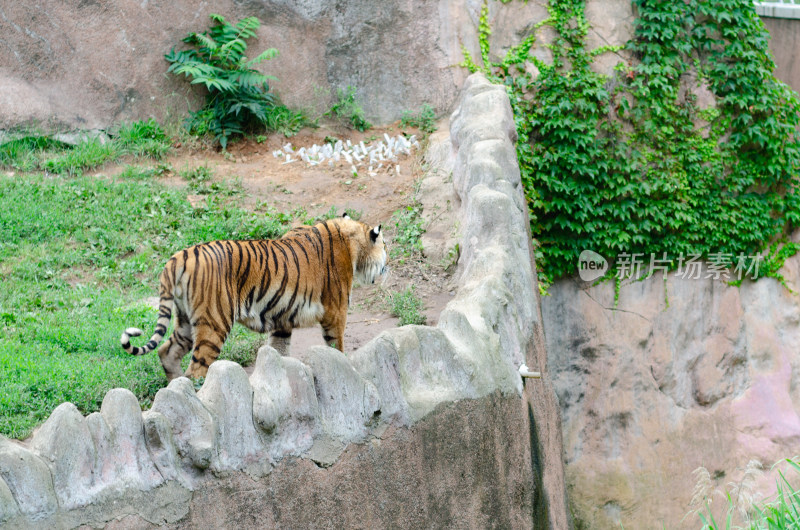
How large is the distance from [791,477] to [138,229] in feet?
26.3

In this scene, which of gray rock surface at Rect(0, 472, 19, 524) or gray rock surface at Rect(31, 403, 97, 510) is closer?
gray rock surface at Rect(0, 472, 19, 524)

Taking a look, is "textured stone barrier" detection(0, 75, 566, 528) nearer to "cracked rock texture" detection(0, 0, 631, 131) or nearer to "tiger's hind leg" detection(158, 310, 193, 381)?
"tiger's hind leg" detection(158, 310, 193, 381)

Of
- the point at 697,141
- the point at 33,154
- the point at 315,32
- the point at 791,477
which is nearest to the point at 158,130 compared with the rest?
the point at 33,154

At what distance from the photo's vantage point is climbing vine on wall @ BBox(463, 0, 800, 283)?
9773 mm

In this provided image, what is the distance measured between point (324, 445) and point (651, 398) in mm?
7528

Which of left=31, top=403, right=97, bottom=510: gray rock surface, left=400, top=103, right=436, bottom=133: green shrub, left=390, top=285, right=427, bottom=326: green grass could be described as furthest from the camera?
left=400, top=103, right=436, bottom=133: green shrub

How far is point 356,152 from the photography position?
1012cm

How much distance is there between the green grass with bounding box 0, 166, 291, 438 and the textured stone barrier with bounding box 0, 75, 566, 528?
1.93 meters

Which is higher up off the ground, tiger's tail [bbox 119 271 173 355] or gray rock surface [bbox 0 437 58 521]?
gray rock surface [bbox 0 437 58 521]

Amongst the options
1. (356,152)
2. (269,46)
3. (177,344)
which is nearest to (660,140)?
(356,152)

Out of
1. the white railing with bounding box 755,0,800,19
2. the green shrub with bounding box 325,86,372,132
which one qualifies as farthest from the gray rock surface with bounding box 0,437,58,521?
the white railing with bounding box 755,0,800,19

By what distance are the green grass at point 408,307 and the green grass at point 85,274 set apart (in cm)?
118

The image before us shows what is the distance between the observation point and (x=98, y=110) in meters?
10.1
